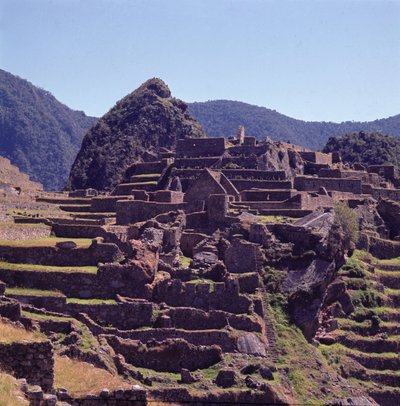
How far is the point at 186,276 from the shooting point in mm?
42875

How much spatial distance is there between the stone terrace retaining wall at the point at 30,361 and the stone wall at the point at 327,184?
5044 cm

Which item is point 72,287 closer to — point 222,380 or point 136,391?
point 222,380

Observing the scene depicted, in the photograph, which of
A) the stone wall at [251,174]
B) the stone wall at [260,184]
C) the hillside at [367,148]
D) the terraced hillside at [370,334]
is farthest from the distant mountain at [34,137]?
the terraced hillside at [370,334]

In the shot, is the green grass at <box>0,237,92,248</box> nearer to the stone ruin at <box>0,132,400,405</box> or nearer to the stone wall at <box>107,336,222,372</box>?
the stone ruin at <box>0,132,400,405</box>

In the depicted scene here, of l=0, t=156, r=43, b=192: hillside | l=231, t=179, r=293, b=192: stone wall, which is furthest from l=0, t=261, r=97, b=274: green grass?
l=231, t=179, r=293, b=192: stone wall

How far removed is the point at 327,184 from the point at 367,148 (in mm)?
62845

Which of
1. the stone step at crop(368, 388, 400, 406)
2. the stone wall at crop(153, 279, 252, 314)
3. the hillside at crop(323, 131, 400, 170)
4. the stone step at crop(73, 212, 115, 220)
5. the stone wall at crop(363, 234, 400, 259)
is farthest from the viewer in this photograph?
the hillside at crop(323, 131, 400, 170)

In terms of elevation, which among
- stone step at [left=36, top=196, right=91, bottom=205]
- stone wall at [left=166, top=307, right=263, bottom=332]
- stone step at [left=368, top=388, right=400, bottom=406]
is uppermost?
stone step at [left=36, top=196, right=91, bottom=205]

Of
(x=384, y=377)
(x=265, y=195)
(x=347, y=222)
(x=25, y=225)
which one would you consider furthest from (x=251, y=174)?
(x=384, y=377)

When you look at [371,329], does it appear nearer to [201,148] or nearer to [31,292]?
[31,292]

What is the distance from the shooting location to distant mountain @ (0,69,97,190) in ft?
560

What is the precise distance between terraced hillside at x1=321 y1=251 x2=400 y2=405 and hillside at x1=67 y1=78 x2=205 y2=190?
62898 millimetres

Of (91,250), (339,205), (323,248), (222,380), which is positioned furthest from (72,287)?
(339,205)

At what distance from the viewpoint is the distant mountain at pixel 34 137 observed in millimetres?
170750
